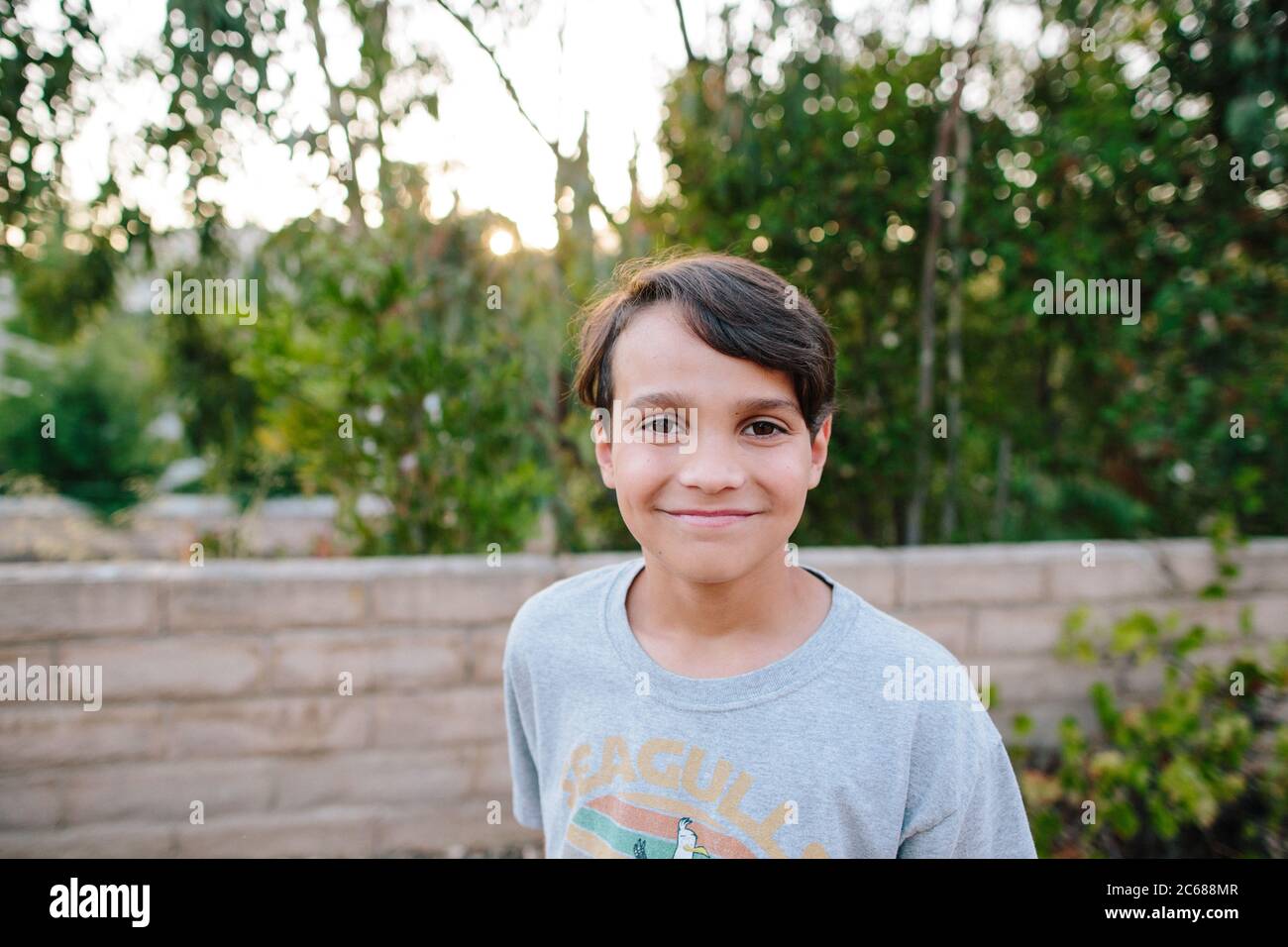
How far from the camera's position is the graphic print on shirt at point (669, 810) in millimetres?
1151

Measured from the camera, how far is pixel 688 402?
116cm

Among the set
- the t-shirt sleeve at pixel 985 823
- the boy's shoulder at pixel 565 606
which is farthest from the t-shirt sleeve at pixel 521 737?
the t-shirt sleeve at pixel 985 823

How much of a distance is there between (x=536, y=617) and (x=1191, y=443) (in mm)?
3407

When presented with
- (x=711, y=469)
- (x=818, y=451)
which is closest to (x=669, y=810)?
(x=711, y=469)

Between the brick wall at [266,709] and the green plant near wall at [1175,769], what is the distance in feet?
3.22

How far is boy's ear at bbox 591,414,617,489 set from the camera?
133cm

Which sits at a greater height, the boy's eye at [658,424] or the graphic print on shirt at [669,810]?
the boy's eye at [658,424]

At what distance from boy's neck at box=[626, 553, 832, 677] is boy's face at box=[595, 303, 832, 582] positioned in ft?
0.24

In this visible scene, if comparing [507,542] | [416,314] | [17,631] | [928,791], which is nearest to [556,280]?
[416,314]

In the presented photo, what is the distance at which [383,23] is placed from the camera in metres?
3.24

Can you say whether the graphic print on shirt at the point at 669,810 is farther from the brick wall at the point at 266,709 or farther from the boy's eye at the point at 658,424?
the brick wall at the point at 266,709

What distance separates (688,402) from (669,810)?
601mm

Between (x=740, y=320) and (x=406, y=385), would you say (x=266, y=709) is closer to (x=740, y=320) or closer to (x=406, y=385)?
(x=406, y=385)
